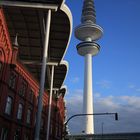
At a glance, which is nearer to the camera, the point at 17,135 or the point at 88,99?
the point at 17,135

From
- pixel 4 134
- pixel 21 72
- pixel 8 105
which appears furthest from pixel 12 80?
pixel 4 134

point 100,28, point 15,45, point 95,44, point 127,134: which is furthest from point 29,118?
point 100,28

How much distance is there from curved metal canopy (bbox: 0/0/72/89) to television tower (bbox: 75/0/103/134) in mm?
61741

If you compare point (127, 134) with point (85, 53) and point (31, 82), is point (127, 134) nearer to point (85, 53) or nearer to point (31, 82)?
point (31, 82)

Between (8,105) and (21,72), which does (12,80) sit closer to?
(21,72)

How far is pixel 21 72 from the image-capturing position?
40.3m

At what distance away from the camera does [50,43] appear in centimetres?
5119

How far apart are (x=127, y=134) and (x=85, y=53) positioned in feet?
189

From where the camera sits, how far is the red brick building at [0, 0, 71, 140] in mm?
34031

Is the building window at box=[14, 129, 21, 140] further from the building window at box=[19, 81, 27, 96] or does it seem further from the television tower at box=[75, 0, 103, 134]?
the television tower at box=[75, 0, 103, 134]

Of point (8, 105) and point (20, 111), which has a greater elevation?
point (20, 111)

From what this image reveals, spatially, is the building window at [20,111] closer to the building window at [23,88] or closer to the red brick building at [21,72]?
the red brick building at [21,72]

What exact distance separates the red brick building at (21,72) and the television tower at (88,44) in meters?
57.5

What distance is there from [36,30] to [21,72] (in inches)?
376
